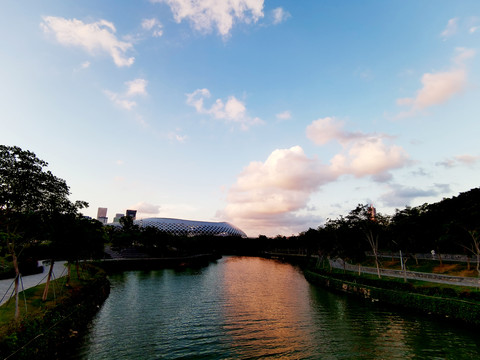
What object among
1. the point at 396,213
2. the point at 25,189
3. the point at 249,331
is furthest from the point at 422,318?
the point at 396,213

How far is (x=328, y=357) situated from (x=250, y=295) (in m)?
23.6

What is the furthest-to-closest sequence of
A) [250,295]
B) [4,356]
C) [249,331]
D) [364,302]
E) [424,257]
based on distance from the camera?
[424,257], [250,295], [364,302], [249,331], [4,356]

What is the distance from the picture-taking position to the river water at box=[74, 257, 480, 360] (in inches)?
757

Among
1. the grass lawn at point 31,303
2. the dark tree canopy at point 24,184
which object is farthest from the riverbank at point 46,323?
the dark tree canopy at point 24,184

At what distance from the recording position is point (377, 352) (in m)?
19.3

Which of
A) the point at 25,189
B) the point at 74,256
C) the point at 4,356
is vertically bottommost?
the point at 4,356

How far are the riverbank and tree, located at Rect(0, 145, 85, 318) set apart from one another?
2.24 m

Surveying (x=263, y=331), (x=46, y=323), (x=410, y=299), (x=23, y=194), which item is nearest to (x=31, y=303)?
(x=46, y=323)

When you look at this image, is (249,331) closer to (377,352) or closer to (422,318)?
(377,352)

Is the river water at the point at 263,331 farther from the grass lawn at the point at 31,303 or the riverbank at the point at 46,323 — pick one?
the grass lawn at the point at 31,303

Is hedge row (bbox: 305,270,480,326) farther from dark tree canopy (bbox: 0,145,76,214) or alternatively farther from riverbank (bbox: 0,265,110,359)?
dark tree canopy (bbox: 0,145,76,214)

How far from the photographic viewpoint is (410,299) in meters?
31.6

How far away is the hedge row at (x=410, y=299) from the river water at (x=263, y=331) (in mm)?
1583

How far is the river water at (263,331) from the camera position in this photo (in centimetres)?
1922
